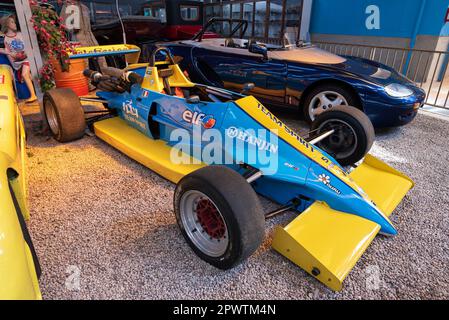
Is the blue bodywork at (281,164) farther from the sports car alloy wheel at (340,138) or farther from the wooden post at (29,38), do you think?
the wooden post at (29,38)

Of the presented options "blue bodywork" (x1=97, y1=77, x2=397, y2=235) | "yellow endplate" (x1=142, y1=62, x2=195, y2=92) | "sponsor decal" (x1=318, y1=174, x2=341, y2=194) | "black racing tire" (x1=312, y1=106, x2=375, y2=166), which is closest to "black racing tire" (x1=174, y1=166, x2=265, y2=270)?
"blue bodywork" (x1=97, y1=77, x2=397, y2=235)

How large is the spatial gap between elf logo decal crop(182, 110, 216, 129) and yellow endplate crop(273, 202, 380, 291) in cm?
105

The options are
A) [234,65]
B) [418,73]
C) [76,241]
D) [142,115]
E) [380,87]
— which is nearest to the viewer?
[76,241]

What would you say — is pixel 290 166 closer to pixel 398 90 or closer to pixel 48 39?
pixel 398 90

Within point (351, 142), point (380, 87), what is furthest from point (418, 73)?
point (351, 142)

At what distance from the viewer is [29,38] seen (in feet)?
12.8

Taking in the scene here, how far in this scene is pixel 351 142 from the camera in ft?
9.40

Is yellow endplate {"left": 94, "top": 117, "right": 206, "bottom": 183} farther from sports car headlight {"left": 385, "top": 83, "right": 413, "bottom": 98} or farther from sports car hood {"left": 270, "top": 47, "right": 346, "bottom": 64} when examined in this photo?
sports car headlight {"left": 385, "top": 83, "right": 413, "bottom": 98}

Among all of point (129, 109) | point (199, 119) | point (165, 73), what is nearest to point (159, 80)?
point (165, 73)

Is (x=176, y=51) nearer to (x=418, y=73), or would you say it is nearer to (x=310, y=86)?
(x=310, y=86)

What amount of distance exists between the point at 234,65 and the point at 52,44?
252 cm

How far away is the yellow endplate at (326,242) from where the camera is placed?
1678 millimetres

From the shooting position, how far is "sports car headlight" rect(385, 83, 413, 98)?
3615 millimetres
